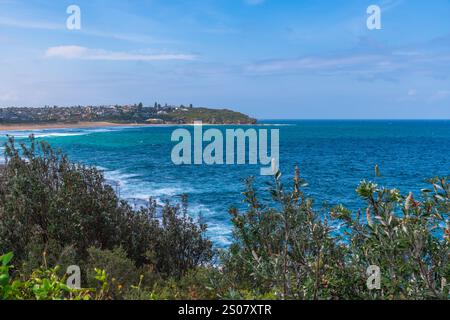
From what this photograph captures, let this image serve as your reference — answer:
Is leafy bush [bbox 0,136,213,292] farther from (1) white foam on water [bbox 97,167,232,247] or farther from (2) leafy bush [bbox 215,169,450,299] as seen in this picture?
(1) white foam on water [bbox 97,167,232,247]

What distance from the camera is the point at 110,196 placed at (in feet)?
41.0

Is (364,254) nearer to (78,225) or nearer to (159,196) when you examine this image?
(78,225)

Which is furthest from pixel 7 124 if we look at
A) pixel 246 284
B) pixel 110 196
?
pixel 246 284

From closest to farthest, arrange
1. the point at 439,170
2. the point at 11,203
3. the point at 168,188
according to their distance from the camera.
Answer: the point at 11,203 → the point at 168,188 → the point at 439,170

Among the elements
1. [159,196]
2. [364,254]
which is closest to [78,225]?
[364,254]

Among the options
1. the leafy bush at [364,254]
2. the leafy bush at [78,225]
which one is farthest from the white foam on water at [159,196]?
the leafy bush at [364,254]

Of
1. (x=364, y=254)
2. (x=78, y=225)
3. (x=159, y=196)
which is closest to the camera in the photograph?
(x=364, y=254)

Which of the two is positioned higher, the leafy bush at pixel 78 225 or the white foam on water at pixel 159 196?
the leafy bush at pixel 78 225

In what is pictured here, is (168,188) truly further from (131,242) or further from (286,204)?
(286,204)

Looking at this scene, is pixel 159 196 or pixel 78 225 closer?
pixel 78 225

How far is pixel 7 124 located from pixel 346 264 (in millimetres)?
111204

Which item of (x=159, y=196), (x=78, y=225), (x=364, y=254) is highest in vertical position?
(x=364, y=254)

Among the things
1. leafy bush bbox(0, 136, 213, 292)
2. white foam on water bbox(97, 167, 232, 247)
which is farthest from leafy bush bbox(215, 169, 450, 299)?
white foam on water bbox(97, 167, 232, 247)

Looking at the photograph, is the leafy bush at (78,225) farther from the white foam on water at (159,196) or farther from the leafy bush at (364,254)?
the white foam on water at (159,196)
